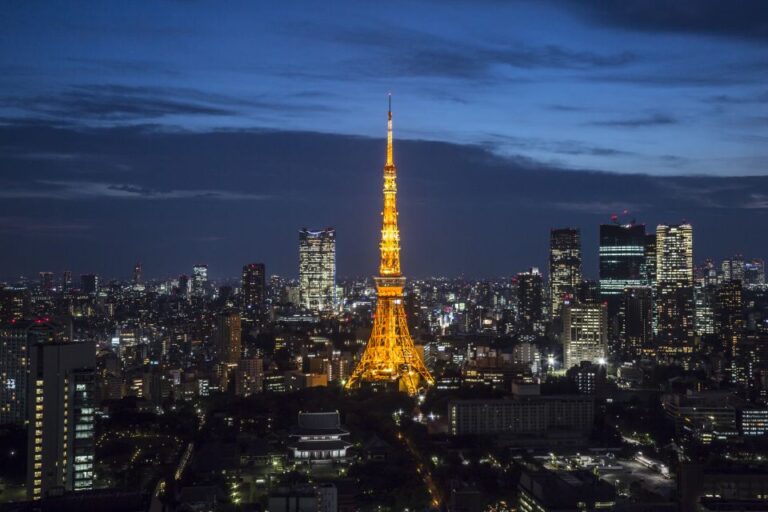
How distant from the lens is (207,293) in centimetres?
4794

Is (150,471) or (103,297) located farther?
(103,297)

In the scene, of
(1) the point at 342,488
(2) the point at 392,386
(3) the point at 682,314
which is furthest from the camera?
(3) the point at 682,314

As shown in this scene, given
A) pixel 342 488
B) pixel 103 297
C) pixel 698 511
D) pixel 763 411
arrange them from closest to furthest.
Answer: pixel 698 511
pixel 342 488
pixel 763 411
pixel 103 297

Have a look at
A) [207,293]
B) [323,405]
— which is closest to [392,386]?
[323,405]

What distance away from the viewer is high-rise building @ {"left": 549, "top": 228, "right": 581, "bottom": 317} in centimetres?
4272

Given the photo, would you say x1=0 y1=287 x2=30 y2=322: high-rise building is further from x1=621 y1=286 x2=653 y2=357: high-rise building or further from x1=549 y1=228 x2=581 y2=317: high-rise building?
x1=549 y1=228 x2=581 y2=317: high-rise building

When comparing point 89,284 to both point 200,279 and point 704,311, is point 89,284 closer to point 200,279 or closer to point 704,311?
point 200,279

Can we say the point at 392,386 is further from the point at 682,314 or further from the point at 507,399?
the point at 682,314

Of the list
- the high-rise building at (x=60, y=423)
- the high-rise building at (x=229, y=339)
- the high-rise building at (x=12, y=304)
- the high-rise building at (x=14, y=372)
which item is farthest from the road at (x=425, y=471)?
the high-rise building at (x=229, y=339)

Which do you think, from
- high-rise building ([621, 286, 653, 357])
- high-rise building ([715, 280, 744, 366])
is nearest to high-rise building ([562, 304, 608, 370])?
high-rise building ([621, 286, 653, 357])

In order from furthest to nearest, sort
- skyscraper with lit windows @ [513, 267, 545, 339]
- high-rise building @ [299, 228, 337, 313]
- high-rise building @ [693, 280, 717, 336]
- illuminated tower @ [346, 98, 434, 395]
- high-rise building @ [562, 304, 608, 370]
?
high-rise building @ [299, 228, 337, 313] → skyscraper with lit windows @ [513, 267, 545, 339] → high-rise building @ [693, 280, 717, 336] → high-rise building @ [562, 304, 608, 370] → illuminated tower @ [346, 98, 434, 395]

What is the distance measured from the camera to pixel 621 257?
140 ft

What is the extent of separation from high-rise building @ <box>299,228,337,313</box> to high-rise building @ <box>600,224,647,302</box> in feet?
36.8

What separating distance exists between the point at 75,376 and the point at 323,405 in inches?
323
